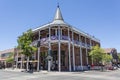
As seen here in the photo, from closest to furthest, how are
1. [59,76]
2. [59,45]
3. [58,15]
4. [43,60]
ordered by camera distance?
[59,76], [59,45], [58,15], [43,60]

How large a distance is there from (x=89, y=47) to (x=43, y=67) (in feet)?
45.5

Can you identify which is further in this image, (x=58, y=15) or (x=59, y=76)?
(x=58, y=15)

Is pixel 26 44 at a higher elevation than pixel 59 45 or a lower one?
higher

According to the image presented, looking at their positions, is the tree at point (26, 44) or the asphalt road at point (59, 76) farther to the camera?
the tree at point (26, 44)

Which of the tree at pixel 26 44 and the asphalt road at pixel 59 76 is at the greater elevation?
the tree at pixel 26 44

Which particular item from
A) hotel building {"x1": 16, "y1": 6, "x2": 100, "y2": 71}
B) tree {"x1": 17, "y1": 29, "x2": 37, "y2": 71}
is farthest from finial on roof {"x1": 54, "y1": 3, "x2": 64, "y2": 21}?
tree {"x1": 17, "y1": 29, "x2": 37, "y2": 71}

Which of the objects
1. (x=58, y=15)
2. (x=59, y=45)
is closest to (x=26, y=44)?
(x=59, y=45)

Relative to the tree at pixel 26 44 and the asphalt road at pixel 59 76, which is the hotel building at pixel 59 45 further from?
the asphalt road at pixel 59 76

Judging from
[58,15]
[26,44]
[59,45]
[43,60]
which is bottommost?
[43,60]

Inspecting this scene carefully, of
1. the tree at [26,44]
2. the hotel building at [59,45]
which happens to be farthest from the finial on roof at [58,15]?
the tree at [26,44]

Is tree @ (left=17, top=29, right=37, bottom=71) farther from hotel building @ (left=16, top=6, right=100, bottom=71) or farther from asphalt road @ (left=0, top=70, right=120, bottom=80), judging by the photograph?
asphalt road @ (left=0, top=70, right=120, bottom=80)

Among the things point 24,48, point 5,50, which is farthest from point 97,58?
point 5,50

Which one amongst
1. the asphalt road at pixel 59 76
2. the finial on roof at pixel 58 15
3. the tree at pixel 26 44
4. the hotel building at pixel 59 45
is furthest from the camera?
the finial on roof at pixel 58 15

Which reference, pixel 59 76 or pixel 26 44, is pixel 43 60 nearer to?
pixel 26 44
